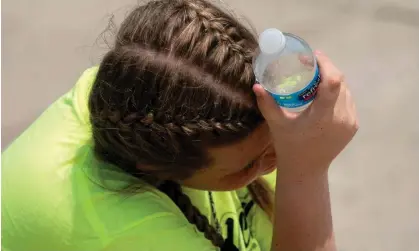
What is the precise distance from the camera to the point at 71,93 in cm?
115

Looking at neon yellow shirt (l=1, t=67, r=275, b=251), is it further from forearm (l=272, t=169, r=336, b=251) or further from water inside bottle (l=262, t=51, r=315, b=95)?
water inside bottle (l=262, t=51, r=315, b=95)

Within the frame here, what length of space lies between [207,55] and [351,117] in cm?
22

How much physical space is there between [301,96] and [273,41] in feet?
0.26

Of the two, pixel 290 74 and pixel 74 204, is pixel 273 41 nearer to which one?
pixel 290 74

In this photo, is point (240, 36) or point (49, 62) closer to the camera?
point (240, 36)

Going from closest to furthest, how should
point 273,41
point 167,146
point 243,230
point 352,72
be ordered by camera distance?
point 273,41, point 167,146, point 243,230, point 352,72

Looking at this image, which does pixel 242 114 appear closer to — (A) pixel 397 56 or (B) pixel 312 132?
(B) pixel 312 132

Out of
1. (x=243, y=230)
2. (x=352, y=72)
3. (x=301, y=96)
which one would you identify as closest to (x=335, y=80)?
(x=301, y=96)

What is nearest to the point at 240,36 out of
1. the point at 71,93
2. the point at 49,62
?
the point at 71,93

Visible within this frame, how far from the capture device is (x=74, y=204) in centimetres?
100

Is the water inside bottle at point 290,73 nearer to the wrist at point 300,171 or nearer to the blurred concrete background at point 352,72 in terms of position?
the wrist at point 300,171

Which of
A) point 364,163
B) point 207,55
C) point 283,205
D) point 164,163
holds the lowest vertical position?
point 364,163

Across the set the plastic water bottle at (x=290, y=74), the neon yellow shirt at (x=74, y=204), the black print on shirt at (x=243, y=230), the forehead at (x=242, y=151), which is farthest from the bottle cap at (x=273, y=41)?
the black print on shirt at (x=243, y=230)

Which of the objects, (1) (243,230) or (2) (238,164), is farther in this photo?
(1) (243,230)
